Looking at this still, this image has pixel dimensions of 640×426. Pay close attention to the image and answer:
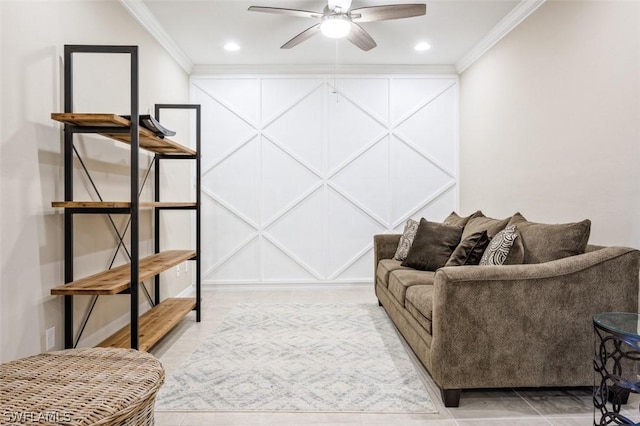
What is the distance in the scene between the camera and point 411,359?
2.68m

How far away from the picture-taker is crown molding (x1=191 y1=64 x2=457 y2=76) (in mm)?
4812

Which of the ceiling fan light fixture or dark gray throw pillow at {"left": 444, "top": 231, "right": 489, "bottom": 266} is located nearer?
dark gray throw pillow at {"left": 444, "top": 231, "right": 489, "bottom": 266}

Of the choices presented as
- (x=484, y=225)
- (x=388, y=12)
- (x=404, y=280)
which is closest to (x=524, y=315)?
(x=404, y=280)

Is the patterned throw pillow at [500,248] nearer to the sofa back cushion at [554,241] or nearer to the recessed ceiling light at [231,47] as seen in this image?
the sofa back cushion at [554,241]

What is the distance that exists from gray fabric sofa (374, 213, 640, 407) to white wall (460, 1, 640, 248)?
1.60 ft

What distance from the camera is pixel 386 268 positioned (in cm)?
352

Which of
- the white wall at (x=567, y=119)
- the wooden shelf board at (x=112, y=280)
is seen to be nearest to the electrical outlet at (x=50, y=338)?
the wooden shelf board at (x=112, y=280)

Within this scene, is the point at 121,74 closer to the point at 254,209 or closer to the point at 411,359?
the point at 254,209

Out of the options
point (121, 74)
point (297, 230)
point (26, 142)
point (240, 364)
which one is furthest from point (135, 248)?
point (297, 230)

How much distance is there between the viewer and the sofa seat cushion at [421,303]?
7.20 ft

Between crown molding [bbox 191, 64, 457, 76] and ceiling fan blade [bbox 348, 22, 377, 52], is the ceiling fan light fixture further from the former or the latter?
crown molding [bbox 191, 64, 457, 76]

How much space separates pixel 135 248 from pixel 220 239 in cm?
261

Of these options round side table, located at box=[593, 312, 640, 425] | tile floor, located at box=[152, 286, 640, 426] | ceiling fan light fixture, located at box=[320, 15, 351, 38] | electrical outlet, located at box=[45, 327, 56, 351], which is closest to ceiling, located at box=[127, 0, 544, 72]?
ceiling fan light fixture, located at box=[320, 15, 351, 38]

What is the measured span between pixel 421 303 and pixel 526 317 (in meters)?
0.57
